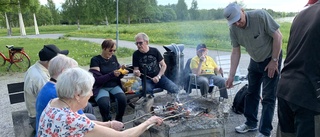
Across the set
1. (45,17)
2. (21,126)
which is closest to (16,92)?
(21,126)

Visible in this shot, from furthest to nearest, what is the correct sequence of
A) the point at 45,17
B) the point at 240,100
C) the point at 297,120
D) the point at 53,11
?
the point at 53,11 < the point at 45,17 < the point at 240,100 < the point at 297,120

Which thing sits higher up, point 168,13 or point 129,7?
point 129,7

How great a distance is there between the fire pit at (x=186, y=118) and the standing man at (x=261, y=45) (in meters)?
0.60

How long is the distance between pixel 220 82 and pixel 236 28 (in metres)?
1.47

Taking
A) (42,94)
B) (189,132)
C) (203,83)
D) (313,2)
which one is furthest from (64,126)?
(203,83)

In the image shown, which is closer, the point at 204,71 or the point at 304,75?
the point at 304,75

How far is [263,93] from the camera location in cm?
320

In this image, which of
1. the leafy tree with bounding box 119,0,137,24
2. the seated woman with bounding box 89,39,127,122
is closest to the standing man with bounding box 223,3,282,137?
the seated woman with bounding box 89,39,127,122

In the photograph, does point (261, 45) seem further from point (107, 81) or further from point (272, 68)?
point (107, 81)

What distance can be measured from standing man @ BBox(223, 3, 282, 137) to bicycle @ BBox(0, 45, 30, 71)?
7654 mm

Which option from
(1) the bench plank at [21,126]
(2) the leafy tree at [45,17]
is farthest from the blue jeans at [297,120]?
(2) the leafy tree at [45,17]

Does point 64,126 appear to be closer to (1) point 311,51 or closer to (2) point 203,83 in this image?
(1) point 311,51

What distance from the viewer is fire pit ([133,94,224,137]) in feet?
8.77

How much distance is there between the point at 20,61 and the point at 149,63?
6.48 meters
